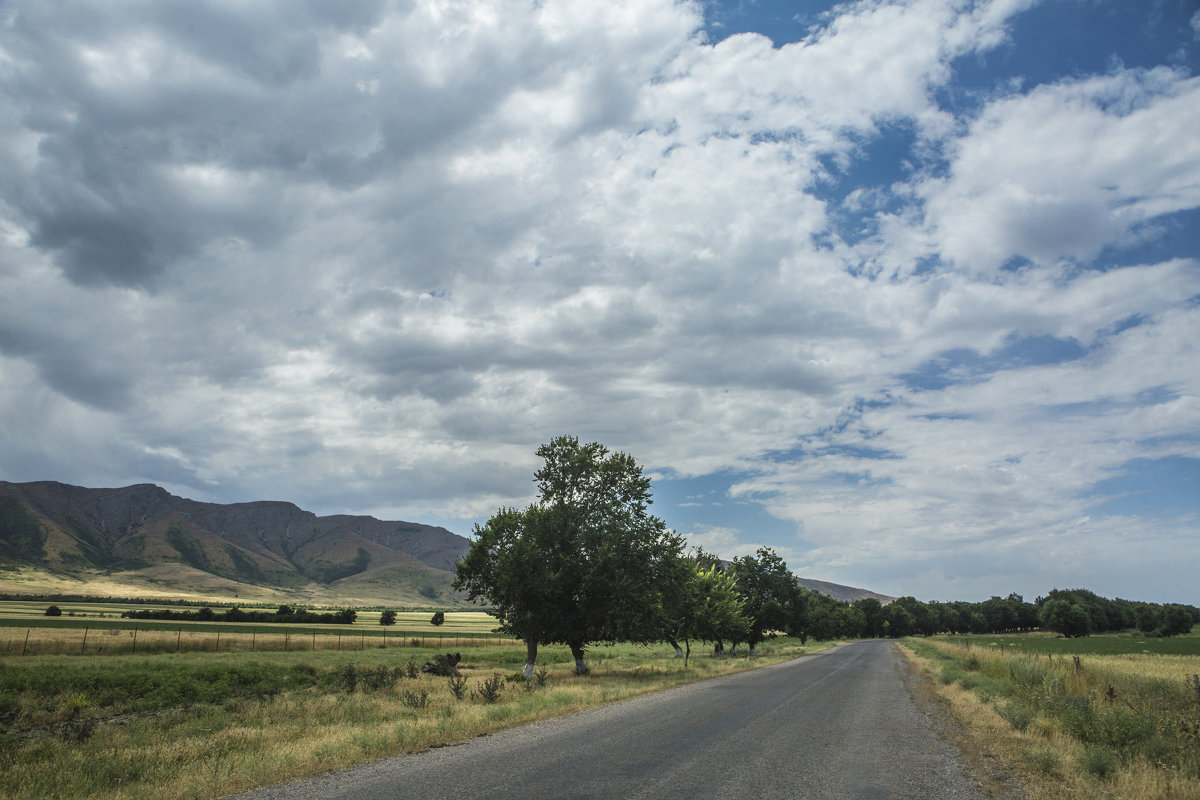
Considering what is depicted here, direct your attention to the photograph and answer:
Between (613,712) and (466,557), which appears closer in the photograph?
(613,712)

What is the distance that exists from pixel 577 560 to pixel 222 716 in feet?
58.5

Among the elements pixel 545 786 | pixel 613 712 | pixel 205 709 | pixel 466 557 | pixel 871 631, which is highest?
pixel 466 557

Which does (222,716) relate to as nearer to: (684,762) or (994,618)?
(684,762)

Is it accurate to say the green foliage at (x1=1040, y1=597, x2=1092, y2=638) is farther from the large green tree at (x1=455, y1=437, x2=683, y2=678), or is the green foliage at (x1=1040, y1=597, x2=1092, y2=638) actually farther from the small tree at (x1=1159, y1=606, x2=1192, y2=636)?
the large green tree at (x1=455, y1=437, x2=683, y2=678)

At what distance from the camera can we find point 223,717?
885 inches

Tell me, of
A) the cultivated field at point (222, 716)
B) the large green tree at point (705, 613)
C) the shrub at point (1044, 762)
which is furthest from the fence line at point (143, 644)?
the shrub at point (1044, 762)

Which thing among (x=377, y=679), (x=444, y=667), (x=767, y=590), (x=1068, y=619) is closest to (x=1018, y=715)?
(x=377, y=679)

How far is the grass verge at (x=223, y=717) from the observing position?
1194cm

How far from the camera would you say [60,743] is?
18.2 metres

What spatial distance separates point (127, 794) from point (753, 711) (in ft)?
50.4

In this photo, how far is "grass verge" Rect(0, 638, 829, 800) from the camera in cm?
1194

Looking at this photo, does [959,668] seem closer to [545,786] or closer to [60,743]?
[545,786]

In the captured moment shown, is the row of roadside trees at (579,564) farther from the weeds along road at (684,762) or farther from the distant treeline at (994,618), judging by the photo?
the distant treeline at (994,618)

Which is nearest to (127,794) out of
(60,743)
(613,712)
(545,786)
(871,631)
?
(545,786)
